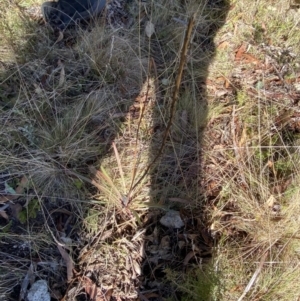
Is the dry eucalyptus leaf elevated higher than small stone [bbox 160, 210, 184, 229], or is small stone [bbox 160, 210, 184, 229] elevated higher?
the dry eucalyptus leaf

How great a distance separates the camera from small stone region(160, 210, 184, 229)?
194 cm

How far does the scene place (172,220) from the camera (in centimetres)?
194

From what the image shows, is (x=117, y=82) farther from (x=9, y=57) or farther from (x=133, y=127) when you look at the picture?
(x=9, y=57)

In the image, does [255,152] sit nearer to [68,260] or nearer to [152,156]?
[152,156]

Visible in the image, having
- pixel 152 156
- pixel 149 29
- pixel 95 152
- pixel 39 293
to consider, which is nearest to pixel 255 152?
pixel 152 156

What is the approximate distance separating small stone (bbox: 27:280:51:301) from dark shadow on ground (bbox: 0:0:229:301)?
5 centimetres

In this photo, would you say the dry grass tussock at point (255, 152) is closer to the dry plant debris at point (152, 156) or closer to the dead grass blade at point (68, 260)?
the dry plant debris at point (152, 156)


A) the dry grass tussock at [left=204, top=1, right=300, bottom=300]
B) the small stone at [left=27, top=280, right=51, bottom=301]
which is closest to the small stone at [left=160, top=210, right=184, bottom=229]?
the dry grass tussock at [left=204, top=1, right=300, bottom=300]

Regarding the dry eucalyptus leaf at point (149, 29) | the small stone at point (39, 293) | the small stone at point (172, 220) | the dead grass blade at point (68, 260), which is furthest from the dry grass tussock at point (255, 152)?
the small stone at point (39, 293)

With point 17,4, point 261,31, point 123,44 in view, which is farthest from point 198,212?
point 17,4

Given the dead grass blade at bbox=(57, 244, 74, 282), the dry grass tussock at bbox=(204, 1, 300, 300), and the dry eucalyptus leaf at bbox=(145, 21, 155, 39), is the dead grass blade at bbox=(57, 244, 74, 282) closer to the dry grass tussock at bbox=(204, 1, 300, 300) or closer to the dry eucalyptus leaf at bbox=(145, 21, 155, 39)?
the dry grass tussock at bbox=(204, 1, 300, 300)

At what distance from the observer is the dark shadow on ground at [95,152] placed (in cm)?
186

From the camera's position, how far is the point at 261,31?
100 inches

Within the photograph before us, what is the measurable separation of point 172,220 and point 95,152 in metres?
0.55
